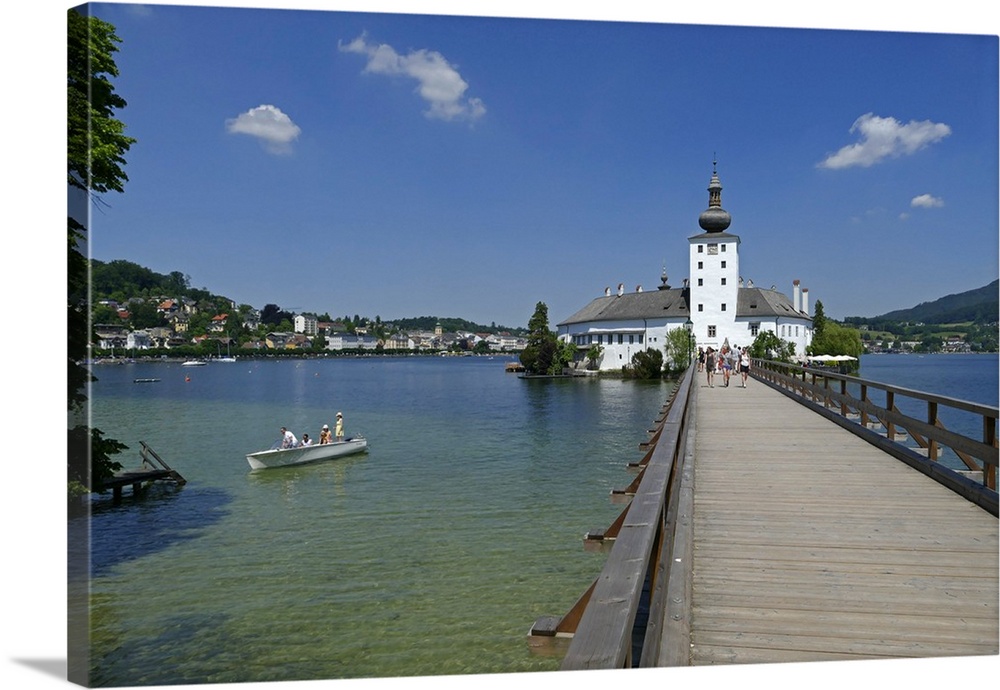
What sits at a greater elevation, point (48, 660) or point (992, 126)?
point (992, 126)

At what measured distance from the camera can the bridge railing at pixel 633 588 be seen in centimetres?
168

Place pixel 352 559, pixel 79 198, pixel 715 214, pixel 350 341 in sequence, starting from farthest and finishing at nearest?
pixel 350 341 → pixel 715 214 → pixel 352 559 → pixel 79 198

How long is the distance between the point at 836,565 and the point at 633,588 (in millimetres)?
2442

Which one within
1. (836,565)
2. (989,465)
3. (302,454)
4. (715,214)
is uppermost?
(715,214)

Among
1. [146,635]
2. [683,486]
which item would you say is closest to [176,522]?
[146,635]

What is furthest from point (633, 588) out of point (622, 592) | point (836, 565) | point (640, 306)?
point (640, 306)

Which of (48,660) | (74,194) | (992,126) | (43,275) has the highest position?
(992,126)

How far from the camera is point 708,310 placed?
64.1m

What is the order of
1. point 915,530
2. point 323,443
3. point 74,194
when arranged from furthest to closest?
1. point 323,443
2. point 74,194
3. point 915,530

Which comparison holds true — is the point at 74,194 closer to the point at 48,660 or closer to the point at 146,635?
the point at 48,660

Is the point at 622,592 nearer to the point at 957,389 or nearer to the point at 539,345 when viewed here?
the point at 957,389

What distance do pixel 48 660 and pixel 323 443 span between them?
1727 cm

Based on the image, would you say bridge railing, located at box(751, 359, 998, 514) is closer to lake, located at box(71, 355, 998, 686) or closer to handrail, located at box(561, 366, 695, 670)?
lake, located at box(71, 355, 998, 686)

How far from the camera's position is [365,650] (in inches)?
288
